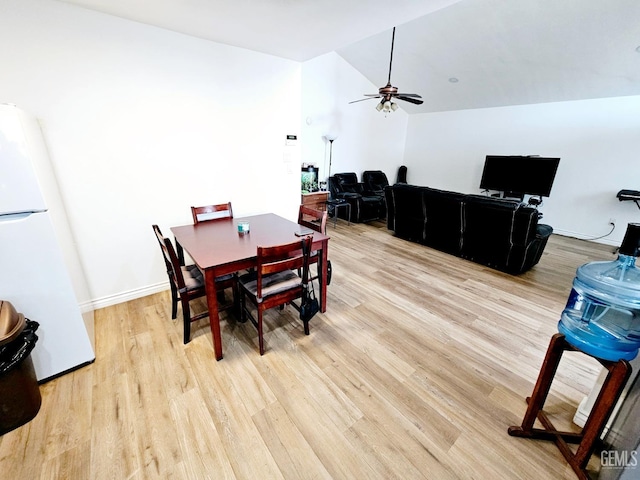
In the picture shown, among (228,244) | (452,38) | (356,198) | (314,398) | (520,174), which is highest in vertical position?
(452,38)

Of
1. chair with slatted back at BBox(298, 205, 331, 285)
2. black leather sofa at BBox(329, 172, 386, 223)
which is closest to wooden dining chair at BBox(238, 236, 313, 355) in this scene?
chair with slatted back at BBox(298, 205, 331, 285)

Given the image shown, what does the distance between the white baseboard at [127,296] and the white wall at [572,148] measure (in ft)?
22.2

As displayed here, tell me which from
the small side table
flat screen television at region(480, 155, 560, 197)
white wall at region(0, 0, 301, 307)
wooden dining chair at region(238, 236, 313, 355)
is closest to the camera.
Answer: wooden dining chair at region(238, 236, 313, 355)

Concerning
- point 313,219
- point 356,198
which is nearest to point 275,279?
point 313,219

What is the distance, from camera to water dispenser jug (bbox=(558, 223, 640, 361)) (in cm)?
109

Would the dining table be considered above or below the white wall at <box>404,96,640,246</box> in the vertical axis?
below

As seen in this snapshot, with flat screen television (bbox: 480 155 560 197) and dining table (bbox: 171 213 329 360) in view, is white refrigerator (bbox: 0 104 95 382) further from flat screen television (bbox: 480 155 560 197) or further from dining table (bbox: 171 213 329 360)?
flat screen television (bbox: 480 155 560 197)

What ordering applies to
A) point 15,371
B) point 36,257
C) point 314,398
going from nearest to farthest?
point 15,371
point 36,257
point 314,398

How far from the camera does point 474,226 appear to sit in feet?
11.8

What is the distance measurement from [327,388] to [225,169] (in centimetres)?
242

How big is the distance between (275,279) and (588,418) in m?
1.94

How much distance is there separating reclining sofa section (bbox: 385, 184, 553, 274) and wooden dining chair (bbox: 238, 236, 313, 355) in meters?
2.65

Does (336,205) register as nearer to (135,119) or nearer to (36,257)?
(135,119)

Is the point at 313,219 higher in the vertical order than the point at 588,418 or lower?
higher
